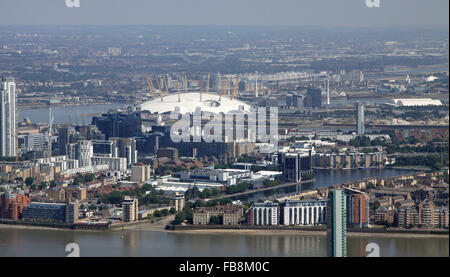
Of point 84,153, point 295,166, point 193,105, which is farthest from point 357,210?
point 193,105

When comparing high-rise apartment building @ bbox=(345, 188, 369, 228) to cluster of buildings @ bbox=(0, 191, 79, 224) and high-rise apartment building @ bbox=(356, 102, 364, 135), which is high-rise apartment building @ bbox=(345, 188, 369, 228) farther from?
high-rise apartment building @ bbox=(356, 102, 364, 135)

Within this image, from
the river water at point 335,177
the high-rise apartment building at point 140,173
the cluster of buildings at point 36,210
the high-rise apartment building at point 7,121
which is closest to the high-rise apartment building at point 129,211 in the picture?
the cluster of buildings at point 36,210

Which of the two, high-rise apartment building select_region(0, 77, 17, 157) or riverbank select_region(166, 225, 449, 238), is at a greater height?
high-rise apartment building select_region(0, 77, 17, 157)

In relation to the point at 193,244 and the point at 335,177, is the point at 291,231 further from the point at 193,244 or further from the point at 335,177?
the point at 335,177

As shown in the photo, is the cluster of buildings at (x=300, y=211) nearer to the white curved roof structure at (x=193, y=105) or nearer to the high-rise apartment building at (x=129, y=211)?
the high-rise apartment building at (x=129, y=211)

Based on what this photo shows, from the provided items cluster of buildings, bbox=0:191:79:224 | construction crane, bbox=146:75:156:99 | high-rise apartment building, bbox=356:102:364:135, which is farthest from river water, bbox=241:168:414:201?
construction crane, bbox=146:75:156:99
